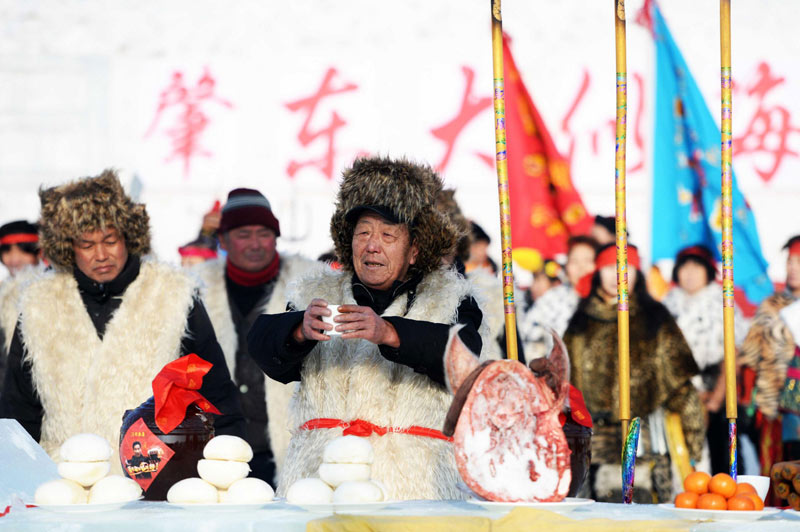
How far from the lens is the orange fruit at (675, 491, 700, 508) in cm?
177

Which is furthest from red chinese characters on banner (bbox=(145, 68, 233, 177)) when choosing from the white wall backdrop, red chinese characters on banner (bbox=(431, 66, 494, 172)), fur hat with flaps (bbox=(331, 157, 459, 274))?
fur hat with flaps (bbox=(331, 157, 459, 274))

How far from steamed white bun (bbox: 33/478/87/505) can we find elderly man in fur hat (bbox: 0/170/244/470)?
4.34ft

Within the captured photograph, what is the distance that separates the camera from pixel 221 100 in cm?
756

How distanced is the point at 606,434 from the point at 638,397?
29 cm

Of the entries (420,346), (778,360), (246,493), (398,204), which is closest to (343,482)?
(246,493)

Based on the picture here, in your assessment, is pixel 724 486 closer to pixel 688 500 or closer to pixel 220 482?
pixel 688 500

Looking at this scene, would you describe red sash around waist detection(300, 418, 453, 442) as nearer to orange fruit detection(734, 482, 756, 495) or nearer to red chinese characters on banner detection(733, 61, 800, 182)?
orange fruit detection(734, 482, 756, 495)

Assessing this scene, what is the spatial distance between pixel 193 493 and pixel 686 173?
4233mm

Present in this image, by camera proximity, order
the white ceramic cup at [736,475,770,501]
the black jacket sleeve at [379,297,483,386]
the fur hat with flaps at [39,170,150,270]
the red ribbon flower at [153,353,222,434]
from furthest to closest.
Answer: the fur hat with flaps at [39,170,150,270], the black jacket sleeve at [379,297,483,386], the red ribbon flower at [153,353,222,434], the white ceramic cup at [736,475,770,501]

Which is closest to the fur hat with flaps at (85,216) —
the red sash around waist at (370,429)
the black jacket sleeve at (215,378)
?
the black jacket sleeve at (215,378)

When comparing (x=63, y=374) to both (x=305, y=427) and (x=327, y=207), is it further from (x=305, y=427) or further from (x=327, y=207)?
(x=327, y=207)

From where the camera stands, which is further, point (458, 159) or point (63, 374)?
point (458, 159)

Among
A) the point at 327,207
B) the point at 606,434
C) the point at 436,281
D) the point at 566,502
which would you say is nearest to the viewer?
the point at 566,502

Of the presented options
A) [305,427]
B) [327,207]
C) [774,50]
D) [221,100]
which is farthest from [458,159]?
[305,427]
